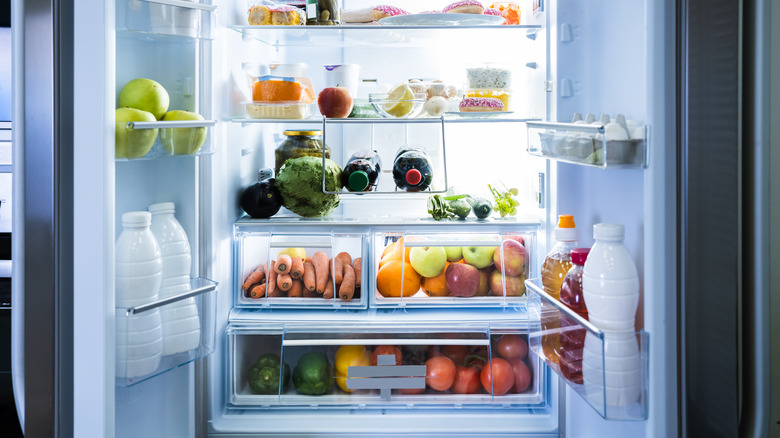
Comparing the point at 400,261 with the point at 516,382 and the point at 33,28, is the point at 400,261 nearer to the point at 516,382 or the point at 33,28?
the point at 516,382

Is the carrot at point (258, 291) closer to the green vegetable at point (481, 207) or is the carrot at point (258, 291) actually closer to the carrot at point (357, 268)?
the carrot at point (357, 268)

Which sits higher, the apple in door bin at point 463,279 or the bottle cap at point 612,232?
the bottle cap at point 612,232

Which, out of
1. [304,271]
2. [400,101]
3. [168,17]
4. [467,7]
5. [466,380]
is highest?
[467,7]

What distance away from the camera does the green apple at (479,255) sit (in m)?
1.94

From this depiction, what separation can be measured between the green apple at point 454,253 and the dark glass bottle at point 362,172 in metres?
0.29

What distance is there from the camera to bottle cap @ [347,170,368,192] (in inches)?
74.5

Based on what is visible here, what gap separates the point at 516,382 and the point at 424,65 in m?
1.05

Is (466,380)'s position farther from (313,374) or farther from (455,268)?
(313,374)

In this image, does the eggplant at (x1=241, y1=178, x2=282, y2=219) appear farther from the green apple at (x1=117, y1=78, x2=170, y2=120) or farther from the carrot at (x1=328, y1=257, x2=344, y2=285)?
the green apple at (x1=117, y1=78, x2=170, y2=120)

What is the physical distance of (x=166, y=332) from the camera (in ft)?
4.91

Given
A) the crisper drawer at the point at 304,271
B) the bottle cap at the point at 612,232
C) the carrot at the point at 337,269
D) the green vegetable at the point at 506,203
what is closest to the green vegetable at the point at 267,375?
the crisper drawer at the point at 304,271

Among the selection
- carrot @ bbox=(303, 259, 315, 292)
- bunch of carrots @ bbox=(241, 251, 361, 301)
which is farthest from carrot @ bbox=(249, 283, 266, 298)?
carrot @ bbox=(303, 259, 315, 292)

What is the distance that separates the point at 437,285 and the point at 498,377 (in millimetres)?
307

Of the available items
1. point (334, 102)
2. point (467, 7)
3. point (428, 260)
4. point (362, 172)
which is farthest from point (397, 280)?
point (467, 7)
